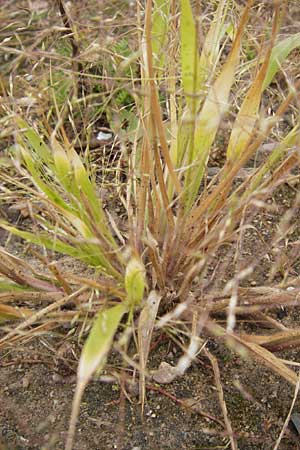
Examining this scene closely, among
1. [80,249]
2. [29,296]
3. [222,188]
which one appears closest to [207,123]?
[222,188]

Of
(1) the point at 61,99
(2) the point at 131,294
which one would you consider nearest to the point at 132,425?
(2) the point at 131,294

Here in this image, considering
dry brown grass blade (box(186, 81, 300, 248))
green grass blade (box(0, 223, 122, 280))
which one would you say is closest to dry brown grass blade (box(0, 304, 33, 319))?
green grass blade (box(0, 223, 122, 280))

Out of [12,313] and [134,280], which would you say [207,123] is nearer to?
[134,280]

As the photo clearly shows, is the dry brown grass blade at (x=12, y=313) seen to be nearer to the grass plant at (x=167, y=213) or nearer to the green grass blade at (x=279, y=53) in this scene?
the grass plant at (x=167, y=213)

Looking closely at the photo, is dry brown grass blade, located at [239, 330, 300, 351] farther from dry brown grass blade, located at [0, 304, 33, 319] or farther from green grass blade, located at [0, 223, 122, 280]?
dry brown grass blade, located at [0, 304, 33, 319]

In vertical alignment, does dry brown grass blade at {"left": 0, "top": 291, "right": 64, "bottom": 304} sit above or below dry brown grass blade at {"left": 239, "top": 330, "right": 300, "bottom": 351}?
above

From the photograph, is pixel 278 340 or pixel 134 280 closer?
pixel 134 280

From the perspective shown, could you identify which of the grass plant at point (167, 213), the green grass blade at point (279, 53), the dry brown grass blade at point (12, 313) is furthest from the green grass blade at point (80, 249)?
the green grass blade at point (279, 53)

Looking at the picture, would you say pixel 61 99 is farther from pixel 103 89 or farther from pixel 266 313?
pixel 266 313
